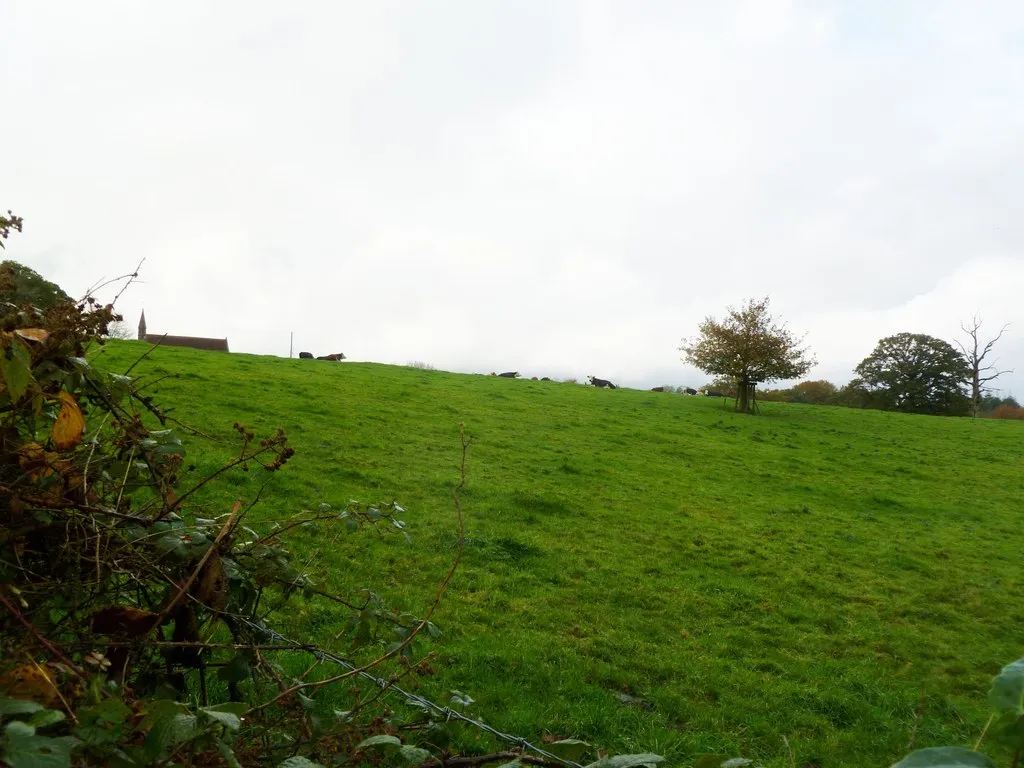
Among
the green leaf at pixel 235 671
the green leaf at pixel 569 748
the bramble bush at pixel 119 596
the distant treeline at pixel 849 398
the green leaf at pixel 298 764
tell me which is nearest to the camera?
the bramble bush at pixel 119 596

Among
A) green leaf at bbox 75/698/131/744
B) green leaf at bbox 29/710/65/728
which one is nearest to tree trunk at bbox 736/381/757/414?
green leaf at bbox 75/698/131/744

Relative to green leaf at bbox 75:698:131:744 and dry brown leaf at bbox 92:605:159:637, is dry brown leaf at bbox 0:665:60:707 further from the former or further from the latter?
dry brown leaf at bbox 92:605:159:637

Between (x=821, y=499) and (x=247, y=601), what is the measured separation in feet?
51.8

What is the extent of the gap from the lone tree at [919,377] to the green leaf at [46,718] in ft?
187

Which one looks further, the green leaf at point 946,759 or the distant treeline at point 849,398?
the distant treeline at point 849,398

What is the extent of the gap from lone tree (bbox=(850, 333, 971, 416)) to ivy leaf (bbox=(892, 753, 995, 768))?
186ft

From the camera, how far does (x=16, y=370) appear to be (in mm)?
1445

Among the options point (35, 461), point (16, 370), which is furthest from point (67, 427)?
point (16, 370)

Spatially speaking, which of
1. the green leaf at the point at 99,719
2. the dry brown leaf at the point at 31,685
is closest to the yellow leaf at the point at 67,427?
the dry brown leaf at the point at 31,685

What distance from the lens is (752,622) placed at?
8227mm

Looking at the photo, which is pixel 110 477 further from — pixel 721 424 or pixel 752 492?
pixel 721 424

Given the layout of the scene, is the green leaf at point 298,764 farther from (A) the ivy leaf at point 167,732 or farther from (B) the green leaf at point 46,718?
(B) the green leaf at point 46,718

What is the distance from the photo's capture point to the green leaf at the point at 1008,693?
70 centimetres

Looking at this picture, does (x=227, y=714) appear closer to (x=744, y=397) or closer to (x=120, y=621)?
(x=120, y=621)
